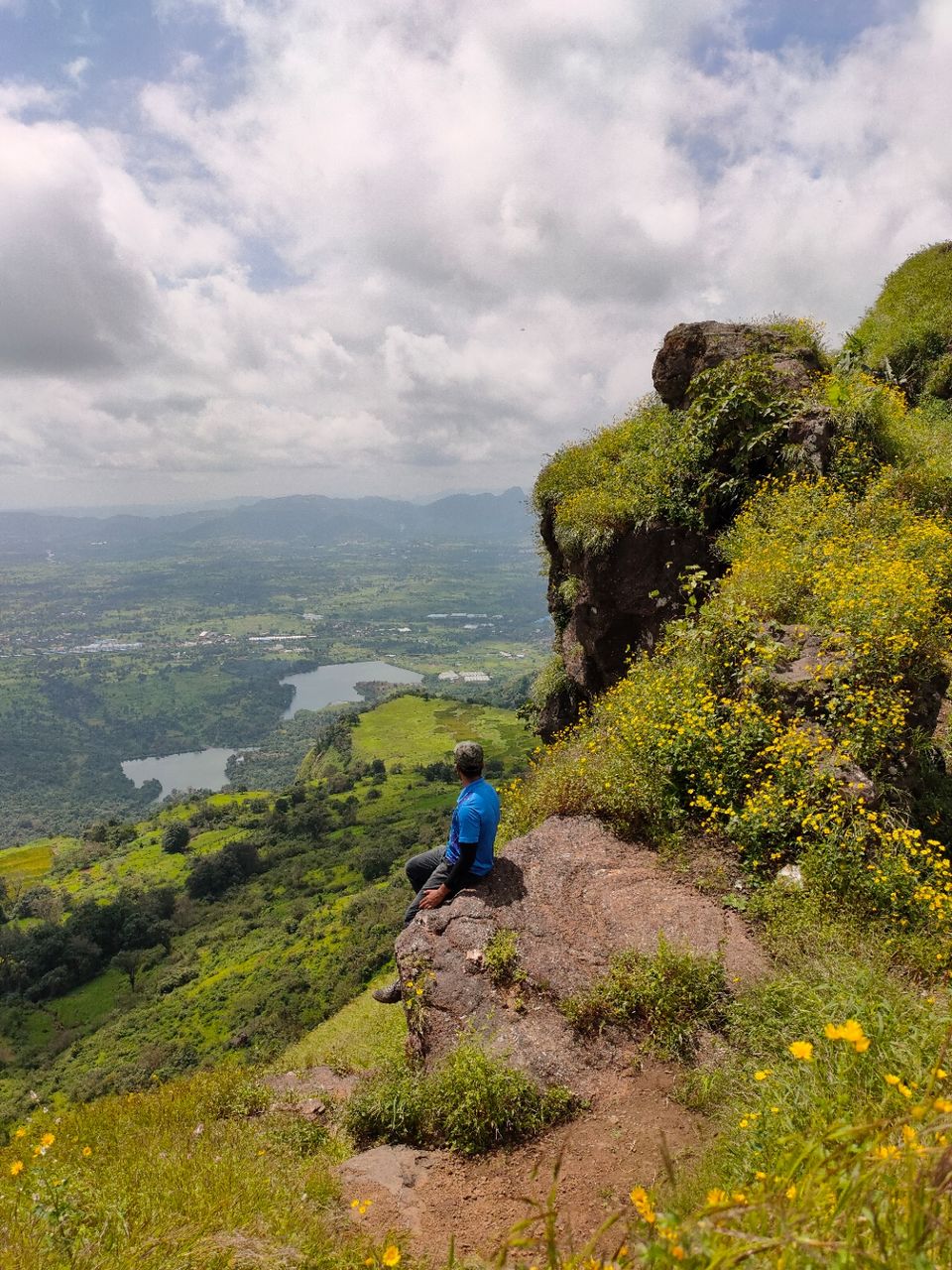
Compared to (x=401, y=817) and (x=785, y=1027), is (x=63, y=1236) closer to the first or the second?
(x=785, y=1027)

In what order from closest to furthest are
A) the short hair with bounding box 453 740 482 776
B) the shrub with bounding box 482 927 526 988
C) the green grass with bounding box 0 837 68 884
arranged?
the shrub with bounding box 482 927 526 988, the short hair with bounding box 453 740 482 776, the green grass with bounding box 0 837 68 884

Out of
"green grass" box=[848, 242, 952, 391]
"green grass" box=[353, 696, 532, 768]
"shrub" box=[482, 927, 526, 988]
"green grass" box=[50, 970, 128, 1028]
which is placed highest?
"green grass" box=[848, 242, 952, 391]

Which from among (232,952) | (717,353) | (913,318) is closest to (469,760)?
(717,353)

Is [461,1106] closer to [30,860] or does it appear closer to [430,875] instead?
[430,875]

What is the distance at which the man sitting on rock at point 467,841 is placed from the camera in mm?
6645

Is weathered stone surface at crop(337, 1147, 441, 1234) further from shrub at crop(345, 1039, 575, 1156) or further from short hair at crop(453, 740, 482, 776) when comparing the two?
short hair at crop(453, 740, 482, 776)

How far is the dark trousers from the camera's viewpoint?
22.6ft

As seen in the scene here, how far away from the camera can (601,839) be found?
751 cm

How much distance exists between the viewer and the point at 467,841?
22.0 ft

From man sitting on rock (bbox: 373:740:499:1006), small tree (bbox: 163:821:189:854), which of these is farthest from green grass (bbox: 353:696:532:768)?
man sitting on rock (bbox: 373:740:499:1006)

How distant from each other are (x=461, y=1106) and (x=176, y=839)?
A: 10734cm

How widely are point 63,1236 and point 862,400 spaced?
15024mm

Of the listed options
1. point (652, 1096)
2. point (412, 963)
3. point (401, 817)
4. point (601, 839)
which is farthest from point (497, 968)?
point (401, 817)

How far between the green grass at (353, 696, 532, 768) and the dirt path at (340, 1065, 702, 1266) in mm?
106267
